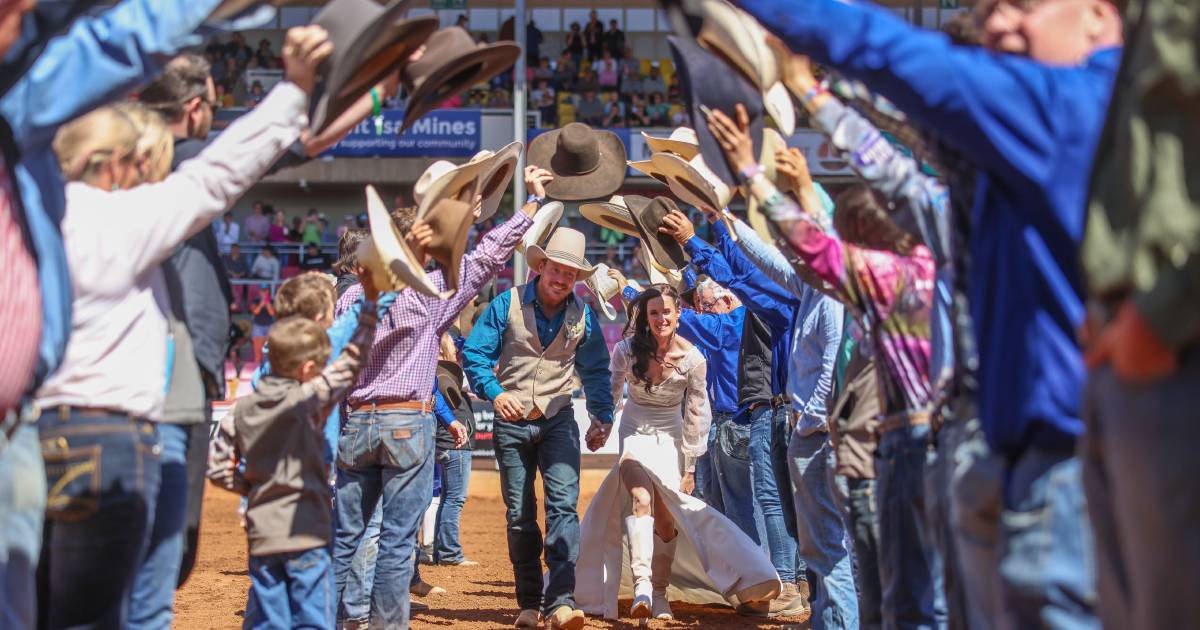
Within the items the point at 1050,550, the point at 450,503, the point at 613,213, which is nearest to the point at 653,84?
the point at 450,503

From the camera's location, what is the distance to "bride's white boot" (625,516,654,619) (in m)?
7.05

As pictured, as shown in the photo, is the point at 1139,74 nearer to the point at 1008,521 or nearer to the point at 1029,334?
the point at 1029,334

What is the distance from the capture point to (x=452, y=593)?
8539 millimetres

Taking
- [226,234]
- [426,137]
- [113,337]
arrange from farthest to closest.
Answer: [426,137]
[226,234]
[113,337]

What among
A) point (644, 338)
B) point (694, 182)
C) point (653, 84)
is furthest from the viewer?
point (653, 84)

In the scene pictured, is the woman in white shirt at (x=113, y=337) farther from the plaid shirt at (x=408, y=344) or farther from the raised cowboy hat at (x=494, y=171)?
the plaid shirt at (x=408, y=344)

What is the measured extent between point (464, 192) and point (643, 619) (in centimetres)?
324

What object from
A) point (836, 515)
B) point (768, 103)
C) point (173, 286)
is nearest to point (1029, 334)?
point (768, 103)

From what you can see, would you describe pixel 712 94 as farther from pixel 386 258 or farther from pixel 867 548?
pixel 867 548

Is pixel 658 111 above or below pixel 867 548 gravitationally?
above

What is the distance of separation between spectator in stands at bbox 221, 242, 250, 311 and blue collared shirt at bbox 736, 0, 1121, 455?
2169 cm

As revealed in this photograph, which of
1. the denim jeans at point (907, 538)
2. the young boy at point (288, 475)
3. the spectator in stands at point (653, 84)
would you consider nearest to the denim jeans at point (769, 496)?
the denim jeans at point (907, 538)

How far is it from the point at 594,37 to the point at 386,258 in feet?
90.3

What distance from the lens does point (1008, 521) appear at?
244 centimetres
